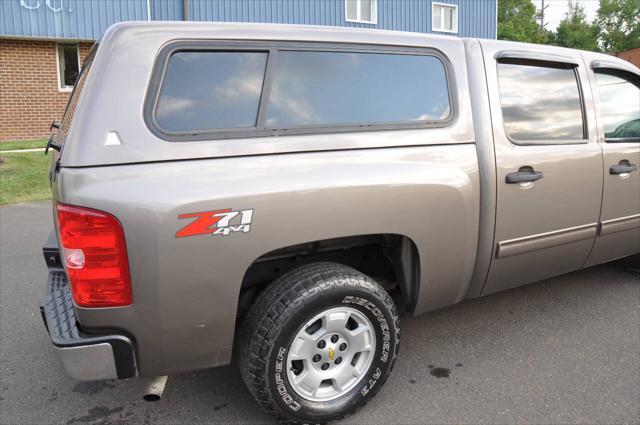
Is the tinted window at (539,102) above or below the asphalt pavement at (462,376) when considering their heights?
above

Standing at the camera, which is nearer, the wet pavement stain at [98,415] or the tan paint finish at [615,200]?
the wet pavement stain at [98,415]

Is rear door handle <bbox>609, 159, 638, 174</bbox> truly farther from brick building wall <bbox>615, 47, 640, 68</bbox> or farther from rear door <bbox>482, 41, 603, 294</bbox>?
brick building wall <bbox>615, 47, 640, 68</bbox>

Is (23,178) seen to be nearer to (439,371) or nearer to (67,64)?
(67,64)

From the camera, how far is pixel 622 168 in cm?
341

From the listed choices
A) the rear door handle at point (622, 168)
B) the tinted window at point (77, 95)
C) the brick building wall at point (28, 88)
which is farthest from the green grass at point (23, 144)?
the rear door handle at point (622, 168)

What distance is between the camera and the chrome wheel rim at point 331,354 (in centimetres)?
238

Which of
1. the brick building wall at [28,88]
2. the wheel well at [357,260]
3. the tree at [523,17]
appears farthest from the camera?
the tree at [523,17]

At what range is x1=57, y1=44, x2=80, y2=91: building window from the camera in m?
13.8

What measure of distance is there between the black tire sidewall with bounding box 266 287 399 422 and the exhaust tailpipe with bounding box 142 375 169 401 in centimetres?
79

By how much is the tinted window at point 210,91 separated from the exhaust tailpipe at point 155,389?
1.47 meters

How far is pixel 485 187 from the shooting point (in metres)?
2.77

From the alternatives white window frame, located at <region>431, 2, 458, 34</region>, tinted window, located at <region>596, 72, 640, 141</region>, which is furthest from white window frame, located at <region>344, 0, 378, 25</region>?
tinted window, located at <region>596, 72, 640, 141</region>

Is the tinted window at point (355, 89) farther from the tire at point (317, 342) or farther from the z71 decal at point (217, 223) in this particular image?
the tire at point (317, 342)

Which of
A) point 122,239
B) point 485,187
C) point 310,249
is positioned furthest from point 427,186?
point 122,239
